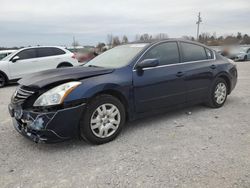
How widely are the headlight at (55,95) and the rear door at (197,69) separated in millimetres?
2320

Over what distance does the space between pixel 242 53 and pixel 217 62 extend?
1979cm

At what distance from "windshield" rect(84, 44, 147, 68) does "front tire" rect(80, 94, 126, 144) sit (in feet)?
2.34

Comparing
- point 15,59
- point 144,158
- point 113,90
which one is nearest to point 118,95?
point 113,90

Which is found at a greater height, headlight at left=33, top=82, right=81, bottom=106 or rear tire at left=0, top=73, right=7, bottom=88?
headlight at left=33, top=82, right=81, bottom=106

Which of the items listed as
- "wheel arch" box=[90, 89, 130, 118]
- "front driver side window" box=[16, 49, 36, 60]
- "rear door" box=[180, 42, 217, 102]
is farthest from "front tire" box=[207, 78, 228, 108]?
"front driver side window" box=[16, 49, 36, 60]

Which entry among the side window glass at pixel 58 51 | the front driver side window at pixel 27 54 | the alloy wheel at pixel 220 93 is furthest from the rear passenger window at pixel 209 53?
the front driver side window at pixel 27 54

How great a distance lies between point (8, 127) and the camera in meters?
4.57

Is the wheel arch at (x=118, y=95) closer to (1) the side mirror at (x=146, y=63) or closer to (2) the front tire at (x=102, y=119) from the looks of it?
(2) the front tire at (x=102, y=119)

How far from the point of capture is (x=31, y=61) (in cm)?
1020

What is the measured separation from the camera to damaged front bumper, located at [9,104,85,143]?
10.8ft

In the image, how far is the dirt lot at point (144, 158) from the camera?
2754 mm

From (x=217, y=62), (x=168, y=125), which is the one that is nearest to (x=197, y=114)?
(x=168, y=125)

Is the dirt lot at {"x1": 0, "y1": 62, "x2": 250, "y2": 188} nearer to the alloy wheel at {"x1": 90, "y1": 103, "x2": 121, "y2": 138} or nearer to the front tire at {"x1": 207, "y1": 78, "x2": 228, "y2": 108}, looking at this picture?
the alloy wheel at {"x1": 90, "y1": 103, "x2": 121, "y2": 138}

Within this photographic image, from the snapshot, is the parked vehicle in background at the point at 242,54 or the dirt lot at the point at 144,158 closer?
the dirt lot at the point at 144,158
